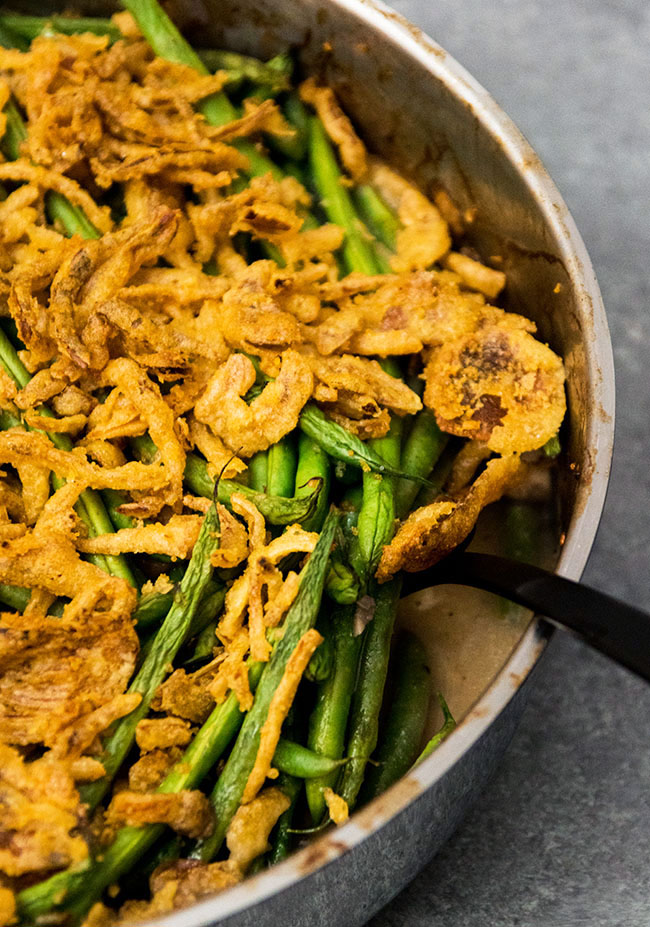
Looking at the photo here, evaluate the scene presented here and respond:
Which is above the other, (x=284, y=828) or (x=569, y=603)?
(x=569, y=603)

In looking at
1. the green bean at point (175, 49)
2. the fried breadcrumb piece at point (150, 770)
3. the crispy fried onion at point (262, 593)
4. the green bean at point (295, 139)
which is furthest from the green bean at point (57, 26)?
the fried breadcrumb piece at point (150, 770)

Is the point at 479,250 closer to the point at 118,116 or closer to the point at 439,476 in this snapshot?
the point at 439,476

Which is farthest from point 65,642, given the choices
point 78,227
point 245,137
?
point 245,137

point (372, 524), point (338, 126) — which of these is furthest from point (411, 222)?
point (372, 524)

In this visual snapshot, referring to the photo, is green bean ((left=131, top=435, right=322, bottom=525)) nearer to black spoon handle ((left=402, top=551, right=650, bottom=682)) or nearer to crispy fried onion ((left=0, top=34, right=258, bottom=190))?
black spoon handle ((left=402, top=551, right=650, bottom=682))

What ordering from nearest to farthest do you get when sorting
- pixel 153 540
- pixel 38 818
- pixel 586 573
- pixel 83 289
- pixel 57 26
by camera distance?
pixel 38 818, pixel 153 540, pixel 83 289, pixel 57 26, pixel 586 573
